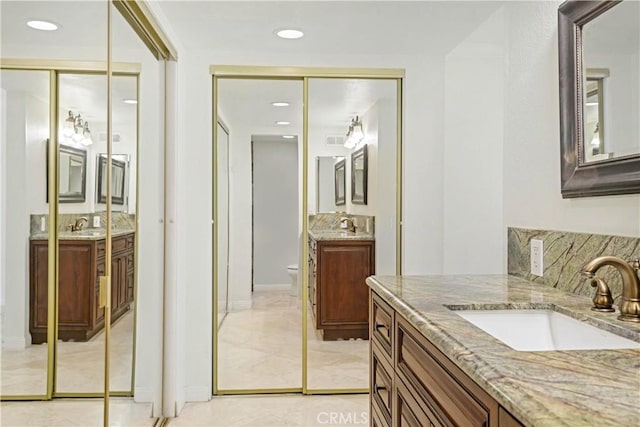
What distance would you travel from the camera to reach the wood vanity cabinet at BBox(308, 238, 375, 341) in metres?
3.44

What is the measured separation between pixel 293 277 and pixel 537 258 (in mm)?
1793

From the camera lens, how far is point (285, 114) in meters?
3.31

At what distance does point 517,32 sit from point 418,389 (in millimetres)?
1635

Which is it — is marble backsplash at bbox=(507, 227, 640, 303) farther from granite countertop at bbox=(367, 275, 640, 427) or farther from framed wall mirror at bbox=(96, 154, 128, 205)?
framed wall mirror at bbox=(96, 154, 128, 205)

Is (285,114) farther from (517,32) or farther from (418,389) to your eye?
(418,389)

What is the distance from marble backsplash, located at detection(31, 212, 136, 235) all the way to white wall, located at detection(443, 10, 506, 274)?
207 cm

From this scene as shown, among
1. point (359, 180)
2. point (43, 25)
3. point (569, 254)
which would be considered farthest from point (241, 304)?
point (43, 25)

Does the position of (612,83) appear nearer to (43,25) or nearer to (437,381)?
(437,381)

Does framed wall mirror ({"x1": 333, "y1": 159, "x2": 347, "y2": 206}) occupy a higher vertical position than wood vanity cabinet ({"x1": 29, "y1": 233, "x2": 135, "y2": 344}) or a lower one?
higher

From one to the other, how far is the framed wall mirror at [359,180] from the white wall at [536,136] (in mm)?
1223

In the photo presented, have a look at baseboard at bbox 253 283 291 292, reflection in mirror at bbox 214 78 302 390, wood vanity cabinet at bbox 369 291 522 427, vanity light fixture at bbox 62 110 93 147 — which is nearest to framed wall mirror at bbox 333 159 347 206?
reflection in mirror at bbox 214 78 302 390

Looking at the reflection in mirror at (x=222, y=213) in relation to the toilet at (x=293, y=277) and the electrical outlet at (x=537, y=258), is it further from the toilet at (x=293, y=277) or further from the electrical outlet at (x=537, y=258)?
the electrical outlet at (x=537, y=258)

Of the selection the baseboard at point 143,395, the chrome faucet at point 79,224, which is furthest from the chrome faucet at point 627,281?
the baseboard at point 143,395

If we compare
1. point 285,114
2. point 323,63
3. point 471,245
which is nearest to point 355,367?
point 471,245
